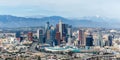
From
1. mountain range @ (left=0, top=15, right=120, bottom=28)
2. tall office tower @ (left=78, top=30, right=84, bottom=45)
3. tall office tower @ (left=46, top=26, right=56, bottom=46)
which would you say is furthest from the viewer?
mountain range @ (left=0, top=15, right=120, bottom=28)

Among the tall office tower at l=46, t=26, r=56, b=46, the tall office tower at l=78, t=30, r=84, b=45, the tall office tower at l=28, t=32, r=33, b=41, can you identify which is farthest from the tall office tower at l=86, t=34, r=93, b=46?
the tall office tower at l=28, t=32, r=33, b=41

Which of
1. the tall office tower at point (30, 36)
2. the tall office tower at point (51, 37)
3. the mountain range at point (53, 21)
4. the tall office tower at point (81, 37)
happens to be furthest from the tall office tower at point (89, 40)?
the mountain range at point (53, 21)

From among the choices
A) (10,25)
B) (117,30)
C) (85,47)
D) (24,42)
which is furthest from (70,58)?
(10,25)

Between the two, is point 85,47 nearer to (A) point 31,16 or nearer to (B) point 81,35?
(B) point 81,35

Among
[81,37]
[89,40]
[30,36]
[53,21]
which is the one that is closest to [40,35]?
[30,36]

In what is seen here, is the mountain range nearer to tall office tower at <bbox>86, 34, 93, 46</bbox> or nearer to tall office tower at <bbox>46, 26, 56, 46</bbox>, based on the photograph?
tall office tower at <bbox>46, 26, 56, 46</bbox>

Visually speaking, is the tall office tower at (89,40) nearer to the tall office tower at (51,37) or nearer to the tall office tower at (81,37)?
the tall office tower at (81,37)

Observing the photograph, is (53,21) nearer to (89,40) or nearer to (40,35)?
(40,35)

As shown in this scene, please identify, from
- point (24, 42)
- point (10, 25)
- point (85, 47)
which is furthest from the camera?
point (10, 25)
